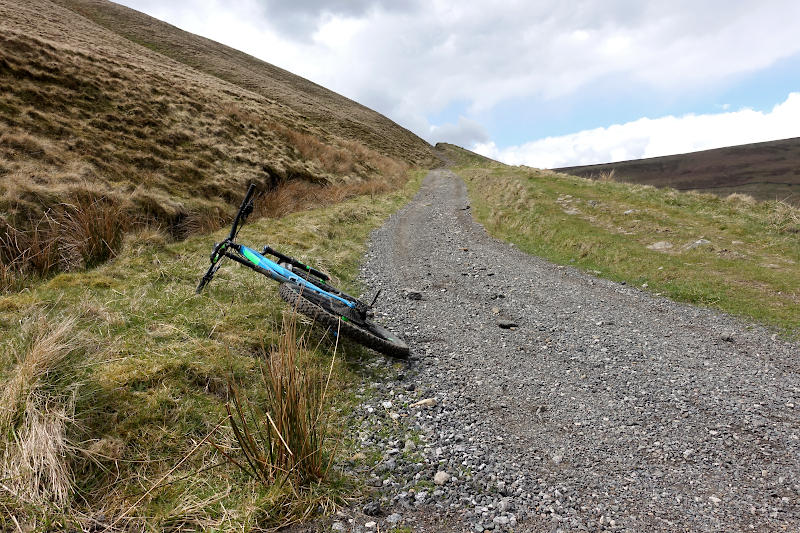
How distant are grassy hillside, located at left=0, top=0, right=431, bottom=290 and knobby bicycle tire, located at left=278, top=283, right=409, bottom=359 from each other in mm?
5857

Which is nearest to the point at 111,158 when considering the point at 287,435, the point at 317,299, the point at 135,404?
the point at 317,299

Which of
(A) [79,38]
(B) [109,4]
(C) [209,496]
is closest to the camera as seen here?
(C) [209,496]

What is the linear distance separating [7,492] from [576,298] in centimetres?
1038

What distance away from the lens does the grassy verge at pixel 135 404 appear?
343 cm

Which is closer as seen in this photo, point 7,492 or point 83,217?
point 7,492

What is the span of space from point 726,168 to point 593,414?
87320 mm

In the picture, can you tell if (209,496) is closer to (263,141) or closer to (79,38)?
(263,141)

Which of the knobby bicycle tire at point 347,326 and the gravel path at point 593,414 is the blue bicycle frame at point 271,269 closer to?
the knobby bicycle tire at point 347,326

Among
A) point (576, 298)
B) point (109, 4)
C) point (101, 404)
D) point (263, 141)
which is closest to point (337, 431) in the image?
point (101, 404)

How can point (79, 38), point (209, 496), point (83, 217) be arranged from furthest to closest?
point (79, 38) < point (83, 217) < point (209, 496)

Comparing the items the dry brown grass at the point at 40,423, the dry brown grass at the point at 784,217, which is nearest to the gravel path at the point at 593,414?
the dry brown grass at the point at 40,423

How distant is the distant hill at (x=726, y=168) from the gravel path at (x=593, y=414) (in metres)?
51.8

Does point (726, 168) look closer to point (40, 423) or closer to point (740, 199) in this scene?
point (740, 199)

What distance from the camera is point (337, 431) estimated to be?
4914 mm
